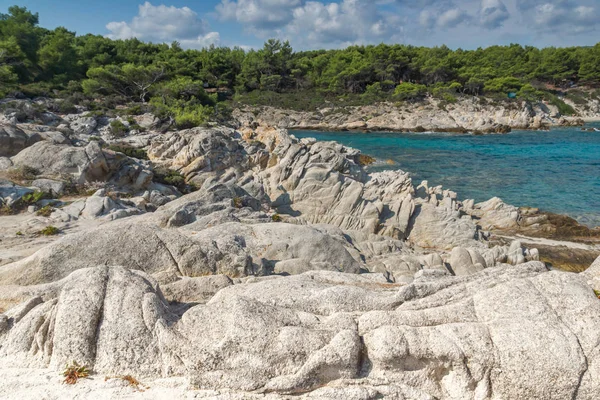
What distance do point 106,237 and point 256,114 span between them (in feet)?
258

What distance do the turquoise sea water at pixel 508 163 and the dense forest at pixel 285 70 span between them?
2275 cm

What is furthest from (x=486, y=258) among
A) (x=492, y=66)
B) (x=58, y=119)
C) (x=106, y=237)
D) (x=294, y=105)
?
(x=492, y=66)

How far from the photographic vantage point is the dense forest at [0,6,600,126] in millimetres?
65062

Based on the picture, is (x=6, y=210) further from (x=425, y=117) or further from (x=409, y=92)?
(x=409, y=92)

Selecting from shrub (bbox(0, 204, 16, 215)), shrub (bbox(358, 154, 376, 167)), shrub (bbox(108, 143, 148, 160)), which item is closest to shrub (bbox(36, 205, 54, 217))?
shrub (bbox(0, 204, 16, 215))

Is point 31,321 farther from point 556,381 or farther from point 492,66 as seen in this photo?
point 492,66

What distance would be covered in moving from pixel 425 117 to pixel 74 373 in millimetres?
86654

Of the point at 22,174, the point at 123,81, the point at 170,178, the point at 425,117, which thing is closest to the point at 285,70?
the point at 425,117

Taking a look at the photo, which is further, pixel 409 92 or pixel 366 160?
pixel 409 92

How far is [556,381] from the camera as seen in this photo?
17.8 feet

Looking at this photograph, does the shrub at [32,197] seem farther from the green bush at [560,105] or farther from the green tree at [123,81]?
the green bush at [560,105]

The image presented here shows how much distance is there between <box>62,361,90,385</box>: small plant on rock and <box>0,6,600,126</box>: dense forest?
2274 inches

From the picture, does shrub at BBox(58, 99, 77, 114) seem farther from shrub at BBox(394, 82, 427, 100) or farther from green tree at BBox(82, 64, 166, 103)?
shrub at BBox(394, 82, 427, 100)

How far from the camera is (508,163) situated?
48.4m
